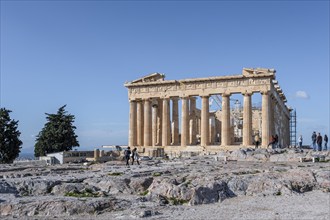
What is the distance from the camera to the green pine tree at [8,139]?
154ft

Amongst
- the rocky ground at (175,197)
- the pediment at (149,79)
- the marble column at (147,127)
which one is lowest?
the rocky ground at (175,197)

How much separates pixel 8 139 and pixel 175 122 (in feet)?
76.4

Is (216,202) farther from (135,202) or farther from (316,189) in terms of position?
(316,189)

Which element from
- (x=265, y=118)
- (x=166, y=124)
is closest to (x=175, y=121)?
(x=166, y=124)

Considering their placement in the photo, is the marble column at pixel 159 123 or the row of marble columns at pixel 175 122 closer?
the row of marble columns at pixel 175 122

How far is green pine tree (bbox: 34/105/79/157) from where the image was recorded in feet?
175

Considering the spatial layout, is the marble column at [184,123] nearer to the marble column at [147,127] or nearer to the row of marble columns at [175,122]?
the row of marble columns at [175,122]

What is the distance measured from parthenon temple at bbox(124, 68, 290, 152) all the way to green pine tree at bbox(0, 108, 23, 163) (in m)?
15.6

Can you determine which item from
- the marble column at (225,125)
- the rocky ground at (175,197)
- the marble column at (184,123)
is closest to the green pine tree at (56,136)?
the marble column at (184,123)

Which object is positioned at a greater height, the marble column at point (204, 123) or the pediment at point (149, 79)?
the pediment at point (149, 79)

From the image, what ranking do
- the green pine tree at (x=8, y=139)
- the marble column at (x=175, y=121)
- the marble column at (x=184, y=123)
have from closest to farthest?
the green pine tree at (x=8, y=139) → the marble column at (x=184, y=123) → the marble column at (x=175, y=121)

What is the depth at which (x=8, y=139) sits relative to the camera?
4750 centimetres

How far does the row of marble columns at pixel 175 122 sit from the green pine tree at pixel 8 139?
15551 millimetres

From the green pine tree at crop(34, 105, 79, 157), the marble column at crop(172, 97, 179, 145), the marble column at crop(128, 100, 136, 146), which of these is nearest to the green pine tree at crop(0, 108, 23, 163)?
the green pine tree at crop(34, 105, 79, 157)
